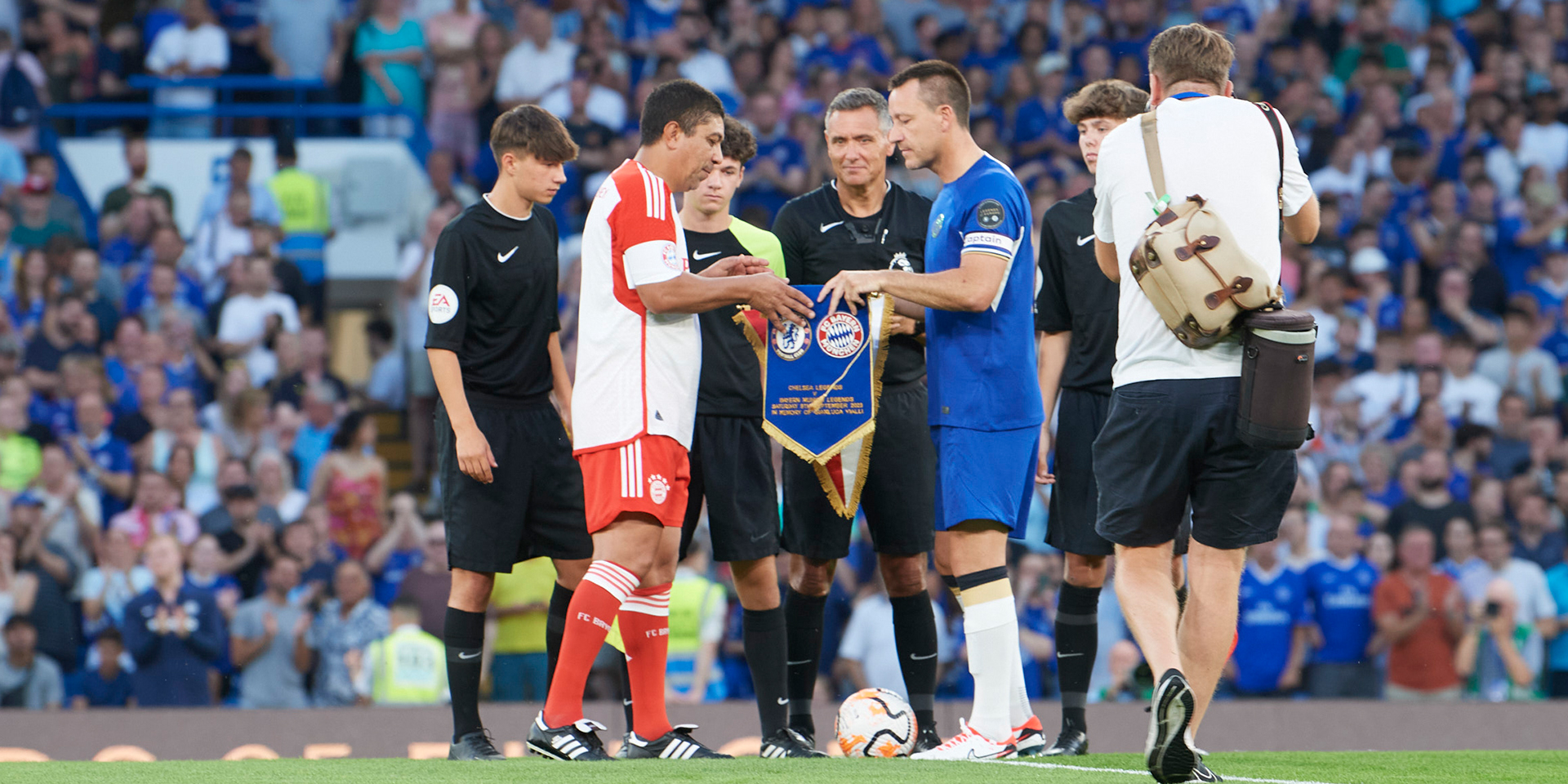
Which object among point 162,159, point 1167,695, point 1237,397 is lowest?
point 1167,695

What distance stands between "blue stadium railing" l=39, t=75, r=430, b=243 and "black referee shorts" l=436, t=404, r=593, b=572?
882cm

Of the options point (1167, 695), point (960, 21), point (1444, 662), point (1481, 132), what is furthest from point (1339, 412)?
point (1167, 695)

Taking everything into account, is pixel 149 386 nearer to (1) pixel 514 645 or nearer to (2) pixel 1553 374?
(1) pixel 514 645

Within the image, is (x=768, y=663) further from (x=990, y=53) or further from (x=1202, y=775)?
(x=990, y=53)

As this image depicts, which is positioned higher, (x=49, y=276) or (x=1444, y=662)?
(x=49, y=276)

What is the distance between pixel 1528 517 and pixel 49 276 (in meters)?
11.2

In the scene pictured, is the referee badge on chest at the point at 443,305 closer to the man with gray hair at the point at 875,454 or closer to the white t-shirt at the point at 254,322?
the man with gray hair at the point at 875,454

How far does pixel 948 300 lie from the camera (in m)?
5.53

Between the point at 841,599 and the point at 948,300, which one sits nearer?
the point at 948,300

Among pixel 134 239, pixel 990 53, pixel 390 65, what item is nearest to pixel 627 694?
pixel 134 239

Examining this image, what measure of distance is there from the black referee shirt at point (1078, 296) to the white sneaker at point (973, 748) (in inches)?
62.7

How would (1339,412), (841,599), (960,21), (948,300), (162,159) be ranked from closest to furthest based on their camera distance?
(948,300), (841,599), (1339,412), (162,159), (960,21)

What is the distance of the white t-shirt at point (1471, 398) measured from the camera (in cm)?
1195

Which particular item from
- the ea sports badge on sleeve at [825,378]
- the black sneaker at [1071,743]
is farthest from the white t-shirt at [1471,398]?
the ea sports badge on sleeve at [825,378]
